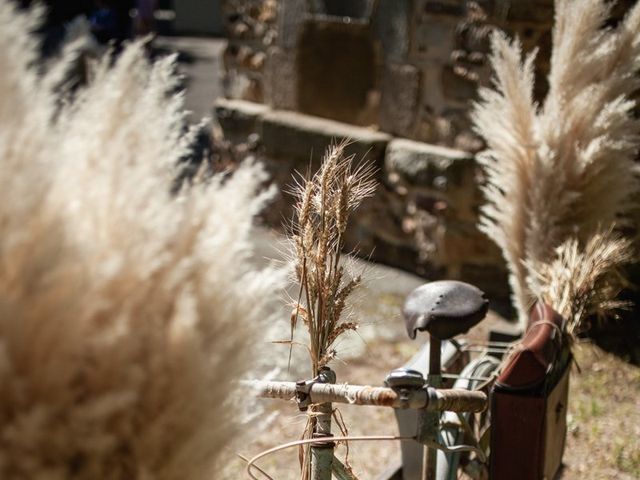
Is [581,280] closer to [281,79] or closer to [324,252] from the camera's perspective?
[324,252]

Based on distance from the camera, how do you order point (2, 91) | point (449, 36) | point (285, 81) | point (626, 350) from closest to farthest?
point (2, 91) → point (626, 350) → point (449, 36) → point (285, 81)

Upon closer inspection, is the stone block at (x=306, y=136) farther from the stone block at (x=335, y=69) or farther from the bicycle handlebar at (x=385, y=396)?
the bicycle handlebar at (x=385, y=396)

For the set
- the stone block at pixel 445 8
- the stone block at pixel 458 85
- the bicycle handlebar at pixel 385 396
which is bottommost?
the bicycle handlebar at pixel 385 396

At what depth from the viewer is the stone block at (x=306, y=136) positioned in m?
5.09

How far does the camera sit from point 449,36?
4.70 m

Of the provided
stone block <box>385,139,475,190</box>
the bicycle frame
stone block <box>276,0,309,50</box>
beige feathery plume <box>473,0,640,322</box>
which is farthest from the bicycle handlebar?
stone block <box>276,0,309,50</box>

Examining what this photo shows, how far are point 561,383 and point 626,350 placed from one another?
186 centimetres

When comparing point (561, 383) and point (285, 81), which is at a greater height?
point (285, 81)

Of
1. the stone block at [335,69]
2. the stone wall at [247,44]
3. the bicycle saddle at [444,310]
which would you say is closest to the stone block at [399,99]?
the stone block at [335,69]

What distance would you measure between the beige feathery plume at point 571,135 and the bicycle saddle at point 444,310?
505 millimetres

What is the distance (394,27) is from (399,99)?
434 millimetres

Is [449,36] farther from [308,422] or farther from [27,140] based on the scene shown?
[27,140]

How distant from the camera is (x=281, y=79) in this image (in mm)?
5633

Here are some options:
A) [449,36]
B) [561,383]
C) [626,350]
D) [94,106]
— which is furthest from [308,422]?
[449,36]
